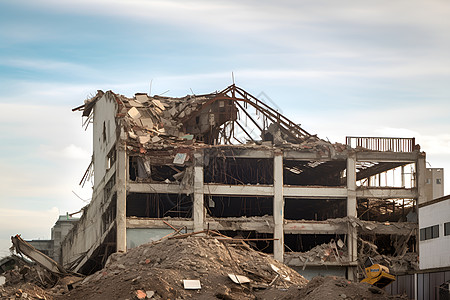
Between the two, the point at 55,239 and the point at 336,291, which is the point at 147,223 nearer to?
the point at 336,291

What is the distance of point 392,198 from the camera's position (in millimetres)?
41562

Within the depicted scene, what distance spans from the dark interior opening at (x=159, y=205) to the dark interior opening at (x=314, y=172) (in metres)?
6.66

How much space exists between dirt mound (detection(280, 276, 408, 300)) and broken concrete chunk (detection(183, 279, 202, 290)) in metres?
3.04

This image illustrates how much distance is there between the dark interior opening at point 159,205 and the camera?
41188 mm

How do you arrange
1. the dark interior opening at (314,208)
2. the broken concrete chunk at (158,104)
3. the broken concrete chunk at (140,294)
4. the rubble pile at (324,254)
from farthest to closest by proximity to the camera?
the broken concrete chunk at (158,104) < the dark interior opening at (314,208) < the rubble pile at (324,254) < the broken concrete chunk at (140,294)

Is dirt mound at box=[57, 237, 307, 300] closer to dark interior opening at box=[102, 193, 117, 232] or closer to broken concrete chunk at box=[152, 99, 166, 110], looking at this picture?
dark interior opening at box=[102, 193, 117, 232]

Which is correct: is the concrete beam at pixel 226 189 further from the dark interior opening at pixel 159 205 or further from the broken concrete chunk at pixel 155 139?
the broken concrete chunk at pixel 155 139

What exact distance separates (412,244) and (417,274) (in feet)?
55.2

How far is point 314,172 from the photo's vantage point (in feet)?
151

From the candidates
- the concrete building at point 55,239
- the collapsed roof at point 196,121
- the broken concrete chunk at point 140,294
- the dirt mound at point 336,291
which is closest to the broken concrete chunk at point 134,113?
the collapsed roof at point 196,121

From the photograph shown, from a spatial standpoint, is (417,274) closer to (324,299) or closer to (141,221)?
(324,299)

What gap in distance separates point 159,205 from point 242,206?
5.51 m

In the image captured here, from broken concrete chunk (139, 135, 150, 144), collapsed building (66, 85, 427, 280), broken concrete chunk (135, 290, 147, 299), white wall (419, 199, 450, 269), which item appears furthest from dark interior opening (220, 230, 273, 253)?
broken concrete chunk (135, 290, 147, 299)

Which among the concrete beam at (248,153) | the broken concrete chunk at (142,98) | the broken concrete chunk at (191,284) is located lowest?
the broken concrete chunk at (191,284)
